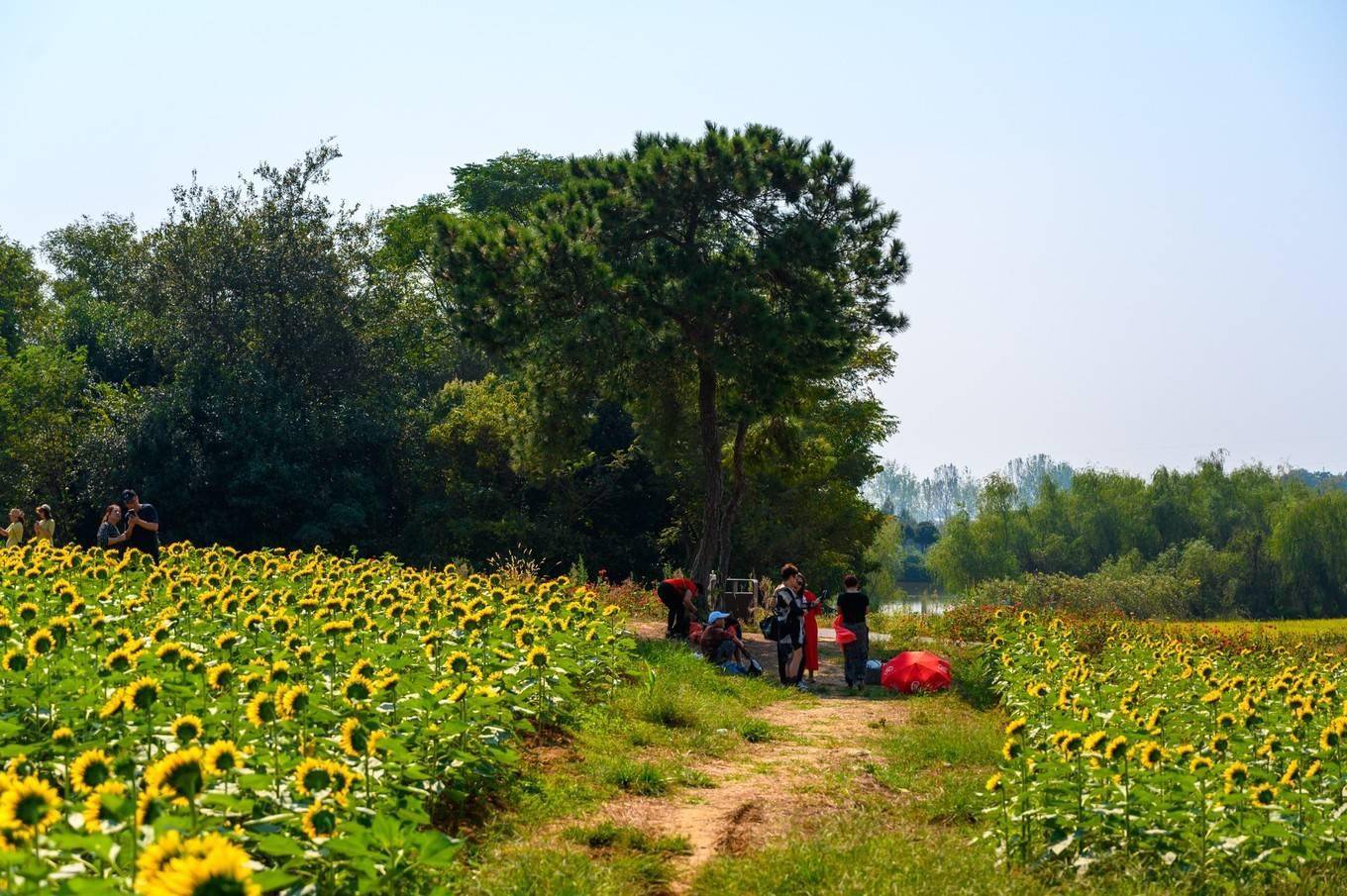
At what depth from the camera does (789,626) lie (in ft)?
50.0

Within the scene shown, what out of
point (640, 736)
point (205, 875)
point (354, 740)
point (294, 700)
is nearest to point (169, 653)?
point (294, 700)

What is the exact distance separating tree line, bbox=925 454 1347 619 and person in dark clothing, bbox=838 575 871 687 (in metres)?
36.0

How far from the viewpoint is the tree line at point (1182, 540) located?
56594 millimetres

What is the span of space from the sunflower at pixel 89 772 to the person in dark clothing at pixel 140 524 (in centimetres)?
1108

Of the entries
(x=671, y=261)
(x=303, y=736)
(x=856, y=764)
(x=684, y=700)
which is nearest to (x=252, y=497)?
(x=671, y=261)

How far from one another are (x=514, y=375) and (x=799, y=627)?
37.9ft

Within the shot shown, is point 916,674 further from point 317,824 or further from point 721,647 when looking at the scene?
point 317,824

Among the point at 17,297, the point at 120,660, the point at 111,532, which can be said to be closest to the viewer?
the point at 120,660

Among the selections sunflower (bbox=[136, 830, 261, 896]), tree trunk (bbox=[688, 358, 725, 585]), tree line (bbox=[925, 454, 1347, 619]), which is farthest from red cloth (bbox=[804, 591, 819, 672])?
tree line (bbox=[925, 454, 1347, 619])

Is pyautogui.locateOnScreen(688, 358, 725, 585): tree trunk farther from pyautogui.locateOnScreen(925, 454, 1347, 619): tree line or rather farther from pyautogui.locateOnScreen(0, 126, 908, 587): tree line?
pyautogui.locateOnScreen(925, 454, 1347, 619): tree line

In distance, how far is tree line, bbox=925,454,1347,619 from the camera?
186ft

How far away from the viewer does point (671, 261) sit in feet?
69.3

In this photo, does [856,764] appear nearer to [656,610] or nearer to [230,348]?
[656,610]

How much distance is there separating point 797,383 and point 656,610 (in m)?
4.91
